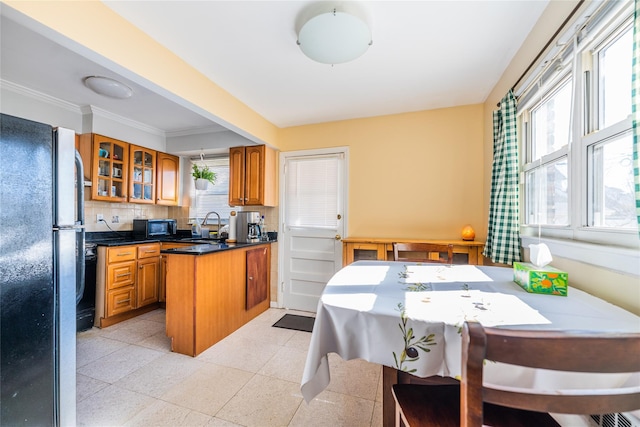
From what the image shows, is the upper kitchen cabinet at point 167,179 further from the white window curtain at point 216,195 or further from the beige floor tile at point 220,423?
the beige floor tile at point 220,423

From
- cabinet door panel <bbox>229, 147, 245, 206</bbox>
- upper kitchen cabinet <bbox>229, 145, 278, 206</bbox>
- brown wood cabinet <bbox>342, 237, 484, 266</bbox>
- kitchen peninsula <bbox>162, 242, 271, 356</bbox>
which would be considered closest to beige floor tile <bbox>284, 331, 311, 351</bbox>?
kitchen peninsula <bbox>162, 242, 271, 356</bbox>

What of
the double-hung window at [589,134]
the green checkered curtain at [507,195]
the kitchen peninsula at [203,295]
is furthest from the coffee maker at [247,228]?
the double-hung window at [589,134]

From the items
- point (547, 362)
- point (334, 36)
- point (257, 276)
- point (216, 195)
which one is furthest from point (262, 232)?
point (547, 362)

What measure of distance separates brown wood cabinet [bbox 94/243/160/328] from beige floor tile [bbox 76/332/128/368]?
0.28m

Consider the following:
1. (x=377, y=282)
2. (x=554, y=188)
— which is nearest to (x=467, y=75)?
(x=554, y=188)

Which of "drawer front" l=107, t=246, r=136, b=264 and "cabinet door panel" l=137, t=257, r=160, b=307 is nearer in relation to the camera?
"drawer front" l=107, t=246, r=136, b=264

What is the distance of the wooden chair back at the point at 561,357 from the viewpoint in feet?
1.62

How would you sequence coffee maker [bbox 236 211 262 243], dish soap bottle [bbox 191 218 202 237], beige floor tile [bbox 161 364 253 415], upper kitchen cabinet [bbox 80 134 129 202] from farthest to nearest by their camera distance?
dish soap bottle [bbox 191 218 202 237], coffee maker [bbox 236 211 262 243], upper kitchen cabinet [bbox 80 134 129 202], beige floor tile [bbox 161 364 253 415]

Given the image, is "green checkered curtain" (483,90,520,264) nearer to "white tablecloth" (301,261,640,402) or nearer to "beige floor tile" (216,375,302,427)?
"white tablecloth" (301,261,640,402)

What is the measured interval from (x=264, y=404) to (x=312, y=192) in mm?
2365

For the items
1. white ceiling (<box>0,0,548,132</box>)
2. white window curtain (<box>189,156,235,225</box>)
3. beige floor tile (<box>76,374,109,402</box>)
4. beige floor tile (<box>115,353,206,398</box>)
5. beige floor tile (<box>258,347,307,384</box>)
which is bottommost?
beige floor tile (<box>258,347,307,384</box>)

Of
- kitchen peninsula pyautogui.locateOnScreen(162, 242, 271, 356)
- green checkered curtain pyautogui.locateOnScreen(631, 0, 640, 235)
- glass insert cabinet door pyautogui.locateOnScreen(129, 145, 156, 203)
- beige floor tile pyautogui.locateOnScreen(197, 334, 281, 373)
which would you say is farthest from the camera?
glass insert cabinet door pyautogui.locateOnScreen(129, 145, 156, 203)

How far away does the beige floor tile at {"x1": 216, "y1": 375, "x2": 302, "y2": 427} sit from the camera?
153 centimetres

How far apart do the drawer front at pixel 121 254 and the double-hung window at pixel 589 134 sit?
393cm
